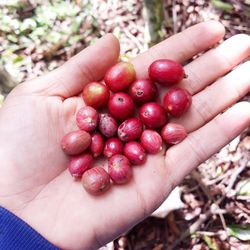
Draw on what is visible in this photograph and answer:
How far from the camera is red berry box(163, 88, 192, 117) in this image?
291cm

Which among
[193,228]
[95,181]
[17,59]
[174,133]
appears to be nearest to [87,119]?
[95,181]

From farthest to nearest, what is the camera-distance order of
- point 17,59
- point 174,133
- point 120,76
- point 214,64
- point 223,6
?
point 17,59, point 223,6, point 214,64, point 120,76, point 174,133

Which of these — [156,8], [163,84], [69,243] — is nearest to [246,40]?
[163,84]

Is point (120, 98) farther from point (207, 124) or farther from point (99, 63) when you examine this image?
point (207, 124)

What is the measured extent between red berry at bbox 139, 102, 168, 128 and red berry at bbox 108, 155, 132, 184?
307 millimetres

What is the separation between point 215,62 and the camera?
3.19 meters

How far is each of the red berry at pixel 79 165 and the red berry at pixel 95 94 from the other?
1.26 feet

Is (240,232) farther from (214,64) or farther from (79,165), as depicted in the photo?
(79,165)

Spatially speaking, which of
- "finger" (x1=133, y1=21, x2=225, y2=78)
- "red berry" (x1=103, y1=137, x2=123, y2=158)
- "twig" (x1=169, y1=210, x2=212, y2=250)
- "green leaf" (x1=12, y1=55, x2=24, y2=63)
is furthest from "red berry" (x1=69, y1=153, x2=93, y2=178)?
"green leaf" (x1=12, y1=55, x2=24, y2=63)

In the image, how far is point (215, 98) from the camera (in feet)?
10.1

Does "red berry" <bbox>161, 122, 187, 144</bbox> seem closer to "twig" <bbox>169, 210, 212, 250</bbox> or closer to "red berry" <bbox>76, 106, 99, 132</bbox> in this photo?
"red berry" <bbox>76, 106, 99, 132</bbox>

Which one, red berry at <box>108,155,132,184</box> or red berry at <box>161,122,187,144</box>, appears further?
red berry at <box>161,122,187,144</box>

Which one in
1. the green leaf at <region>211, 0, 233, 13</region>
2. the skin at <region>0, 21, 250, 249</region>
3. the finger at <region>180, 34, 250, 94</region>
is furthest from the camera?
the green leaf at <region>211, 0, 233, 13</region>

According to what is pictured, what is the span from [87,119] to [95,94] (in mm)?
177
